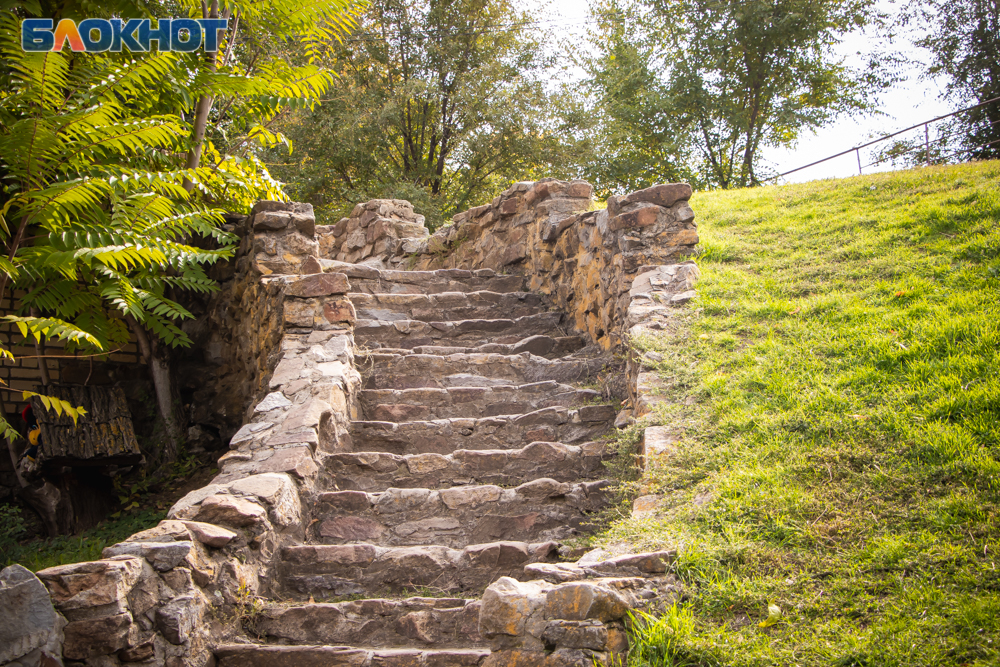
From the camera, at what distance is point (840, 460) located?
313 cm

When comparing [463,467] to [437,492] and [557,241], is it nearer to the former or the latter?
[437,492]

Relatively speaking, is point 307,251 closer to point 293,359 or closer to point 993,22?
point 293,359

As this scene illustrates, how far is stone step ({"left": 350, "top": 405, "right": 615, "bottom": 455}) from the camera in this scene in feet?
15.2

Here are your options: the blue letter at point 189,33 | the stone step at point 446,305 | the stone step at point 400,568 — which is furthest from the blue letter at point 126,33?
the stone step at point 400,568

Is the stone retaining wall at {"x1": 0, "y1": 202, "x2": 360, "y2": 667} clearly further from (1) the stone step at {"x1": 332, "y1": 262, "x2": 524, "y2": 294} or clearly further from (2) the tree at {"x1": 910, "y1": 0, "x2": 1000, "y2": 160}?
(2) the tree at {"x1": 910, "y1": 0, "x2": 1000, "y2": 160}

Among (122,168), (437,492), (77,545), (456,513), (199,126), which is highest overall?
(199,126)

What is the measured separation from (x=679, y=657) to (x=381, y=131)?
1287 cm

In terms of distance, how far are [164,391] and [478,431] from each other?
3.43 m

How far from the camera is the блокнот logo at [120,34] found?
15.3 ft

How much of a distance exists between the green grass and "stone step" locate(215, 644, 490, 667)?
35.0 inches

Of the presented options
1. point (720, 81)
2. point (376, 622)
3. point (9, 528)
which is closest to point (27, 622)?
point (376, 622)

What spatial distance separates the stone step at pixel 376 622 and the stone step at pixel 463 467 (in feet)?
3.45

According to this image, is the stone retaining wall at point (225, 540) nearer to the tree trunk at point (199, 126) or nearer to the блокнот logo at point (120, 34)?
the tree trunk at point (199, 126)

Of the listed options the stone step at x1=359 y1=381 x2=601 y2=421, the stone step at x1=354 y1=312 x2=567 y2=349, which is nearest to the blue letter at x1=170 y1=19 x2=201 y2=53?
the stone step at x1=354 y1=312 x2=567 y2=349
